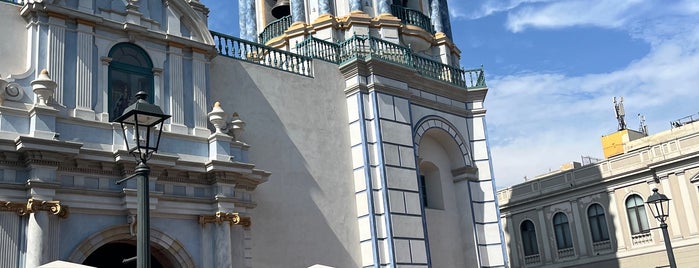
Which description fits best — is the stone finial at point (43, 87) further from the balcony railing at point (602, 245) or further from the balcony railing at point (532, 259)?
the balcony railing at point (532, 259)

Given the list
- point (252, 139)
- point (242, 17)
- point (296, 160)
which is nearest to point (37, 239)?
point (252, 139)

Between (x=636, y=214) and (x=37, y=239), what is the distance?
27563 mm

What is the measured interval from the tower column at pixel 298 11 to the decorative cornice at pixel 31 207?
33.2 ft

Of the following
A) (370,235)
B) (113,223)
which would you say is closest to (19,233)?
(113,223)

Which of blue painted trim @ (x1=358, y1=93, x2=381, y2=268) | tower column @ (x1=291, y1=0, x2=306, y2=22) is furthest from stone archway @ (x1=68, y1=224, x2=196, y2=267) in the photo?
tower column @ (x1=291, y1=0, x2=306, y2=22)

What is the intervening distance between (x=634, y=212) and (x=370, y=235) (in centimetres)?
2006

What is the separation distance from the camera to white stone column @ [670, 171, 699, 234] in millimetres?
31359

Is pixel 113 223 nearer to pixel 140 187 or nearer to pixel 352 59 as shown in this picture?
pixel 140 187

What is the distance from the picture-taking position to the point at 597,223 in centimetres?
3509

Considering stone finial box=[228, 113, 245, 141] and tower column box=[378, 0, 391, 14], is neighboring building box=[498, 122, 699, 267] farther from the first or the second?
stone finial box=[228, 113, 245, 141]

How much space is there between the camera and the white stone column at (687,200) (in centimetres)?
3136

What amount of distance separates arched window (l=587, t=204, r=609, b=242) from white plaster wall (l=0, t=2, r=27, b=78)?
1085 inches

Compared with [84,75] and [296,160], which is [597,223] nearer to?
[296,160]

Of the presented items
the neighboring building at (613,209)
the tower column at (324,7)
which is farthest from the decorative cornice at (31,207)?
the neighboring building at (613,209)
